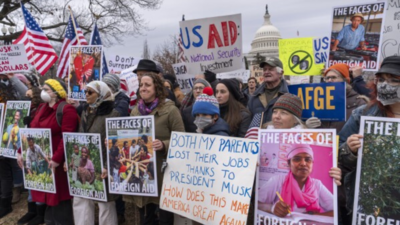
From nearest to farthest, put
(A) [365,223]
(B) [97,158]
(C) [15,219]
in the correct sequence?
(A) [365,223] → (B) [97,158] → (C) [15,219]

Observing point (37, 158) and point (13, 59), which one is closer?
point (37, 158)

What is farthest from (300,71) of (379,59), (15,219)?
(15,219)

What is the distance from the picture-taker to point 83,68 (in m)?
5.62

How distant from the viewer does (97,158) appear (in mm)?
4113

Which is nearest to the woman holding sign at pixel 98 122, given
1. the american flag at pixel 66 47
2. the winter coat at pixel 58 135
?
the winter coat at pixel 58 135

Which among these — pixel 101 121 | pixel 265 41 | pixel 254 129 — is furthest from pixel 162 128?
pixel 265 41

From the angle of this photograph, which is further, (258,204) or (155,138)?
(155,138)

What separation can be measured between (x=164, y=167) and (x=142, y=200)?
0.64 metres

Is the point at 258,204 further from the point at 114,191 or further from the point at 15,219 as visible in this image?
the point at 15,219

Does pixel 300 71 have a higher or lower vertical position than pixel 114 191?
higher

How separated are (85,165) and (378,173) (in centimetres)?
329

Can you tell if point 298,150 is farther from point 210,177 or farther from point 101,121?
point 101,121

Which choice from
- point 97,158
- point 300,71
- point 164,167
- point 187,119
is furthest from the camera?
point 300,71

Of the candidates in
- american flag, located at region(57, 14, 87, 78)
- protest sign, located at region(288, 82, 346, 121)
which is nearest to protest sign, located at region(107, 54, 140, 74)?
american flag, located at region(57, 14, 87, 78)
